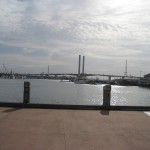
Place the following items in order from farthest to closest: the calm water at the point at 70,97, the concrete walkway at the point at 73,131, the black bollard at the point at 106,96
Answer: the calm water at the point at 70,97, the black bollard at the point at 106,96, the concrete walkway at the point at 73,131

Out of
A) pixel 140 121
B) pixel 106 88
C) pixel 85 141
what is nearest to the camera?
pixel 85 141

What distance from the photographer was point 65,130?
32.6ft

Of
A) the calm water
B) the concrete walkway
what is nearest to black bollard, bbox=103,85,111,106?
the concrete walkway

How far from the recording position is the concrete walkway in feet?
26.9

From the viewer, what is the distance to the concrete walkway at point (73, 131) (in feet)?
26.9

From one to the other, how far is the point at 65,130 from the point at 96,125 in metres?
1.41

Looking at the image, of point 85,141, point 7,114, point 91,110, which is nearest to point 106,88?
Result: point 91,110

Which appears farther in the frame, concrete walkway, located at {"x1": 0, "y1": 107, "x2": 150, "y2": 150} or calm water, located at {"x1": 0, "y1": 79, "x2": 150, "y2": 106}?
calm water, located at {"x1": 0, "y1": 79, "x2": 150, "y2": 106}

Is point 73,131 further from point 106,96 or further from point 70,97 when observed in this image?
point 70,97

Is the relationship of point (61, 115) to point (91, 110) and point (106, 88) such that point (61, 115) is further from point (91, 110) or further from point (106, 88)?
point (106, 88)

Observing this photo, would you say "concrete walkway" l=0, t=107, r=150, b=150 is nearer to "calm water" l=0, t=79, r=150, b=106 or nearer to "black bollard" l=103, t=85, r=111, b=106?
"black bollard" l=103, t=85, r=111, b=106

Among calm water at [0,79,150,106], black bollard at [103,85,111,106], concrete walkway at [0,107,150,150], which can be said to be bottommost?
calm water at [0,79,150,106]

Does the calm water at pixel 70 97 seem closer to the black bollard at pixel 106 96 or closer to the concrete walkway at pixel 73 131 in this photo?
the black bollard at pixel 106 96

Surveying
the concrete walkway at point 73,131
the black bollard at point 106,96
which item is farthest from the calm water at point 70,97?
the concrete walkway at point 73,131
